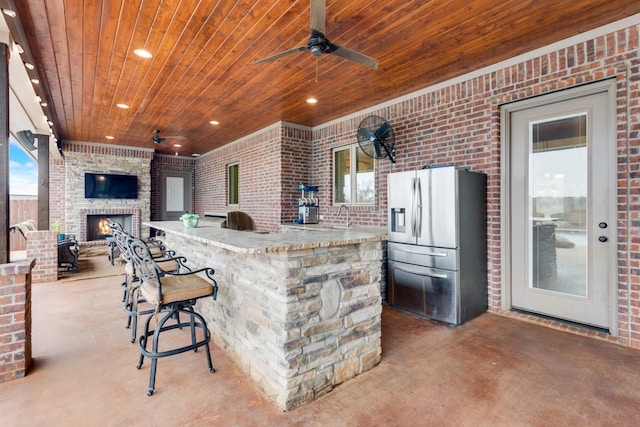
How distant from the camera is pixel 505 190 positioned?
340 cm

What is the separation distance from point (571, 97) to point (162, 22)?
12.1 ft

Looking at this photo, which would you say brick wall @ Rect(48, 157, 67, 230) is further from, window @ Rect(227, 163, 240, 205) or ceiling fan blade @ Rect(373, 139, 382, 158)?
ceiling fan blade @ Rect(373, 139, 382, 158)

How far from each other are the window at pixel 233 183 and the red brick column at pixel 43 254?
3.44m

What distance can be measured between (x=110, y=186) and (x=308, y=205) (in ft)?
17.6

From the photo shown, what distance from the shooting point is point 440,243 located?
320 centimetres

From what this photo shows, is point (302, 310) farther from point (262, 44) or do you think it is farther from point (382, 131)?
point (382, 131)

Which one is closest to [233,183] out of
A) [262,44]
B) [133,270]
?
[133,270]

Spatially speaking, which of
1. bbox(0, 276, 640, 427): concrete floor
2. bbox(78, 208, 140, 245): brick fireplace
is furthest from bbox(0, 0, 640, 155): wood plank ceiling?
bbox(78, 208, 140, 245): brick fireplace

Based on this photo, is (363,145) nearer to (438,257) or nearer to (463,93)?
(463,93)

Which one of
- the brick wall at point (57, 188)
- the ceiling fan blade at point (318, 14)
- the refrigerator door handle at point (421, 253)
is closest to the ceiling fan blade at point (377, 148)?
the refrigerator door handle at point (421, 253)

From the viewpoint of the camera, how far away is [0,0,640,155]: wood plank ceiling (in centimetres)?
238

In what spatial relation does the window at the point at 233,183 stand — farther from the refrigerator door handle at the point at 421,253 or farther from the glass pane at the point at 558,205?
the glass pane at the point at 558,205

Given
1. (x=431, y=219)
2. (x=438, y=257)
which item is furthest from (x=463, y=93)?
(x=438, y=257)

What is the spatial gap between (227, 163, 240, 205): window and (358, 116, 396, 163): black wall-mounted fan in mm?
4063
